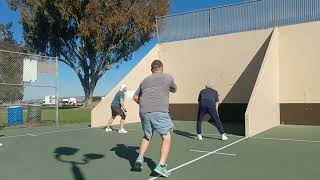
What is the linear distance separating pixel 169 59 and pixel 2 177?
13563 millimetres

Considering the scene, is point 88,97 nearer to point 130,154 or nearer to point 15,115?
point 15,115

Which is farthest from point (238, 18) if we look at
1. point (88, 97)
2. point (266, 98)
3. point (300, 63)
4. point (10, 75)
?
point (88, 97)

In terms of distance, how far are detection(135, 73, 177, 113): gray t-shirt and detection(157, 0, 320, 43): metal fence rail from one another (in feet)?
35.8

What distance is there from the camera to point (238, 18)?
18.0 metres

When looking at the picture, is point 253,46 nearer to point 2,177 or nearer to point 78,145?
point 78,145

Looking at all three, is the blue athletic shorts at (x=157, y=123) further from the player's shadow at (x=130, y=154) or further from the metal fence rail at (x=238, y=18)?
the metal fence rail at (x=238, y=18)

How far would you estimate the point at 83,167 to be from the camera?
24.4 feet

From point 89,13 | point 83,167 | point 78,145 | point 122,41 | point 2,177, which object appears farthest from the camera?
point 122,41

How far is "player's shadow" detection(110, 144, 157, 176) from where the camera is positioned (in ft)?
25.3

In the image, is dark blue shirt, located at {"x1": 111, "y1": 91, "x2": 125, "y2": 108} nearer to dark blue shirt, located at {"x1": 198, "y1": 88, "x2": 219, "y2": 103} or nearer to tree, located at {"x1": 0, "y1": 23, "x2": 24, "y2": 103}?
dark blue shirt, located at {"x1": 198, "y1": 88, "x2": 219, "y2": 103}

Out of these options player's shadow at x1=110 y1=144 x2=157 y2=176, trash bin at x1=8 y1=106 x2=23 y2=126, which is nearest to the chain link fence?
trash bin at x1=8 y1=106 x2=23 y2=126

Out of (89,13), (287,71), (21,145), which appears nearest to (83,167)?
(21,145)

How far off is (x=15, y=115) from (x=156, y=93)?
11.7 meters

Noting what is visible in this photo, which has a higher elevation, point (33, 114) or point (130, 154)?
point (33, 114)
